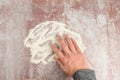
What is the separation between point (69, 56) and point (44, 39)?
0.16 metres

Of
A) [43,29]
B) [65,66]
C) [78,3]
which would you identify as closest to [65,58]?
[65,66]

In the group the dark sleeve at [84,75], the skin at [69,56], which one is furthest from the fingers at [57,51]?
the dark sleeve at [84,75]

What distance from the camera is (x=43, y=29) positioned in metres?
1.29

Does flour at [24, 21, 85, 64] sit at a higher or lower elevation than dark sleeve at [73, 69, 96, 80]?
higher

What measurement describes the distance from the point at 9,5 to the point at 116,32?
556 mm

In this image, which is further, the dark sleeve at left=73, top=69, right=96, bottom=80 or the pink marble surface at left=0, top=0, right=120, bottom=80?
the pink marble surface at left=0, top=0, right=120, bottom=80

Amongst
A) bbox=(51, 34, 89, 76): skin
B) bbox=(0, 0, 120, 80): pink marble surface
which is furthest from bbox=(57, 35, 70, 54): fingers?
bbox=(0, 0, 120, 80): pink marble surface

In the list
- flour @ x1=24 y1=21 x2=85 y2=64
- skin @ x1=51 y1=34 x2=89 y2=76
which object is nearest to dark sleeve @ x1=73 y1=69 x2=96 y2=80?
skin @ x1=51 y1=34 x2=89 y2=76

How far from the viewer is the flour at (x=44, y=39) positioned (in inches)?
49.6

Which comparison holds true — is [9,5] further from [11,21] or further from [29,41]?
[29,41]

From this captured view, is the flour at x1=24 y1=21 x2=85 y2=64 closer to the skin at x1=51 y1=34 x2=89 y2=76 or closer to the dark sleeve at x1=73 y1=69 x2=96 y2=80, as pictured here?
the skin at x1=51 y1=34 x2=89 y2=76

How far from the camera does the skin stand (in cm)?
119

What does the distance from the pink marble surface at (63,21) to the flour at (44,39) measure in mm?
23

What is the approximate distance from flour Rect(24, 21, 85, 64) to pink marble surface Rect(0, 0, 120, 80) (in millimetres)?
23
